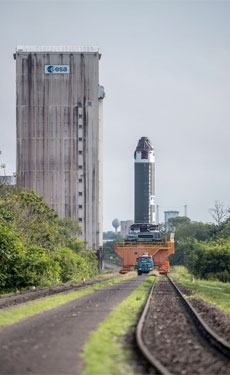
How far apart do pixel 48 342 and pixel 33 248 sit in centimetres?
3679

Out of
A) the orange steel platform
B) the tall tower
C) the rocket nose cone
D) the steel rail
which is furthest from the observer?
the rocket nose cone

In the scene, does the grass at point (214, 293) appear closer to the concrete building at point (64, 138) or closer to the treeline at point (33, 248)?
the treeline at point (33, 248)

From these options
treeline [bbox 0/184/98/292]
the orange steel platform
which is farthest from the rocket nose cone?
the orange steel platform

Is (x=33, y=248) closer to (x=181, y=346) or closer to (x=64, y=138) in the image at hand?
(x=181, y=346)

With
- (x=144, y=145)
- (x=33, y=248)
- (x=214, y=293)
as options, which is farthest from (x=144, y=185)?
(x=214, y=293)

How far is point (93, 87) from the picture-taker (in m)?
116

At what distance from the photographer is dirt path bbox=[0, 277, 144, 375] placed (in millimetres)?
13883

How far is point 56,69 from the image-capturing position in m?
118

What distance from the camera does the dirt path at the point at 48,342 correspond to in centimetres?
1388

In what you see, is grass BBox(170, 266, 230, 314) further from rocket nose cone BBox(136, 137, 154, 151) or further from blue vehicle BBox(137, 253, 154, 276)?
rocket nose cone BBox(136, 137, 154, 151)

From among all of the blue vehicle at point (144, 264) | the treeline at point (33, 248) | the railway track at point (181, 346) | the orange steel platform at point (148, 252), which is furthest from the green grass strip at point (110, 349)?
the orange steel platform at point (148, 252)

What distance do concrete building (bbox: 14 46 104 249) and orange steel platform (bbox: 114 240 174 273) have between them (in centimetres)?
2386

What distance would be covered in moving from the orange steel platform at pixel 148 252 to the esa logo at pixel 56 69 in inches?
1395

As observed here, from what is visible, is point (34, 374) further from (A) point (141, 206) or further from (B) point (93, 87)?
(A) point (141, 206)
